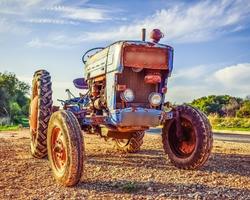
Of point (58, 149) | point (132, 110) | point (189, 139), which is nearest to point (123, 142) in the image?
point (189, 139)

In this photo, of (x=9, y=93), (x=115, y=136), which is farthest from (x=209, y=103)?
(x=115, y=136)

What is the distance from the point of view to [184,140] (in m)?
9.07

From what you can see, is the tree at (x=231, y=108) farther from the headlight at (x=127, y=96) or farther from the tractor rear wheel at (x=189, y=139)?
the headlight at (x=127, y=96)

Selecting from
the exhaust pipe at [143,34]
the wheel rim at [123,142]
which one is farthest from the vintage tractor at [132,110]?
the wheel rim at [123,142]

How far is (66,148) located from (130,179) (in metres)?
1.22

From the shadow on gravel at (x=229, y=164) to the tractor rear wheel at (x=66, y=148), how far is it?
2767mm

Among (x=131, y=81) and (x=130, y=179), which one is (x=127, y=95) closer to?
(x=131, y=81)

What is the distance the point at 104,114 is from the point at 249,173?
294 cm

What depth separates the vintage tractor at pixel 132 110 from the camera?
820 centimetres

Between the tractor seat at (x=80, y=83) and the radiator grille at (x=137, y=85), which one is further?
the tractor seat at (x=80, y=83)

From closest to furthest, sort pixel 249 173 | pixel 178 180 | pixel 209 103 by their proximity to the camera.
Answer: pixel 178 180 → pixel 249 173 → pixel 209 103

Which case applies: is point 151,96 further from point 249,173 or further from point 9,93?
point 9,93

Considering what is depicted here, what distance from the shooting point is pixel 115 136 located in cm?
933

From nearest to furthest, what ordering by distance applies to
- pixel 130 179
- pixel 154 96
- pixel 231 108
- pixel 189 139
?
pixel 130 179
pixel 154 96
pixel 189 139
pixel 231 108
